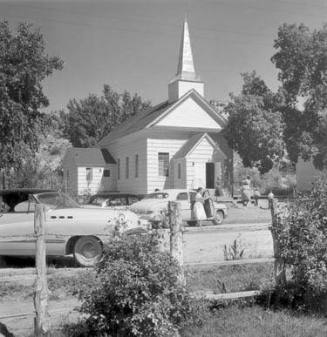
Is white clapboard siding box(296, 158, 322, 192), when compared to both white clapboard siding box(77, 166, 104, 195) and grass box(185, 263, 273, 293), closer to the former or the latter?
white clapboard siding box(77, 166, 104, 195)

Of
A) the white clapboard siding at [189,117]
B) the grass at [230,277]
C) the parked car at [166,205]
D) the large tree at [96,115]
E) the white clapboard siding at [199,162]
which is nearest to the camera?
the grass at [230,277]

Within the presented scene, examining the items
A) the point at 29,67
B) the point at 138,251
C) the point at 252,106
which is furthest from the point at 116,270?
the point at 252,106

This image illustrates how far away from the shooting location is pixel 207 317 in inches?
239

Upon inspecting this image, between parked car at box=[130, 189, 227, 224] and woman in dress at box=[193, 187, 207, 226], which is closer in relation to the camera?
parked car at box=[130, 189, 227, 224]

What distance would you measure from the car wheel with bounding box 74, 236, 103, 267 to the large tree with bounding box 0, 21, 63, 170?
572 inches

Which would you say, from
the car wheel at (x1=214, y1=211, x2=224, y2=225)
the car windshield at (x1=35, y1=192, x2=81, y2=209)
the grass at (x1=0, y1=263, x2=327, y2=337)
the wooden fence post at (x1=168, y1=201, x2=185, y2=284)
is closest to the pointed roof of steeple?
the car wheel at (x1=214, y1=211, x2=224, y2=225)

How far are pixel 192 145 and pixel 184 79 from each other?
659 cm

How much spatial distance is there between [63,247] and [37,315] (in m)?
4.48

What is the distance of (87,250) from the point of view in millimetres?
10195

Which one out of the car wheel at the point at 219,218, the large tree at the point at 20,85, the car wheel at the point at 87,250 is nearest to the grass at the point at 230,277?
the car wheel at the point at 87,250

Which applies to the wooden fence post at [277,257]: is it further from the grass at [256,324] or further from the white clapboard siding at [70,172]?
the white clapboard siding at [70,172]

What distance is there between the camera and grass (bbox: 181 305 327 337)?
5738 mm

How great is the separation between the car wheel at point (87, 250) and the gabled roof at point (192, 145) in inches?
954

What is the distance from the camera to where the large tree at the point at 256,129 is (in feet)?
113
